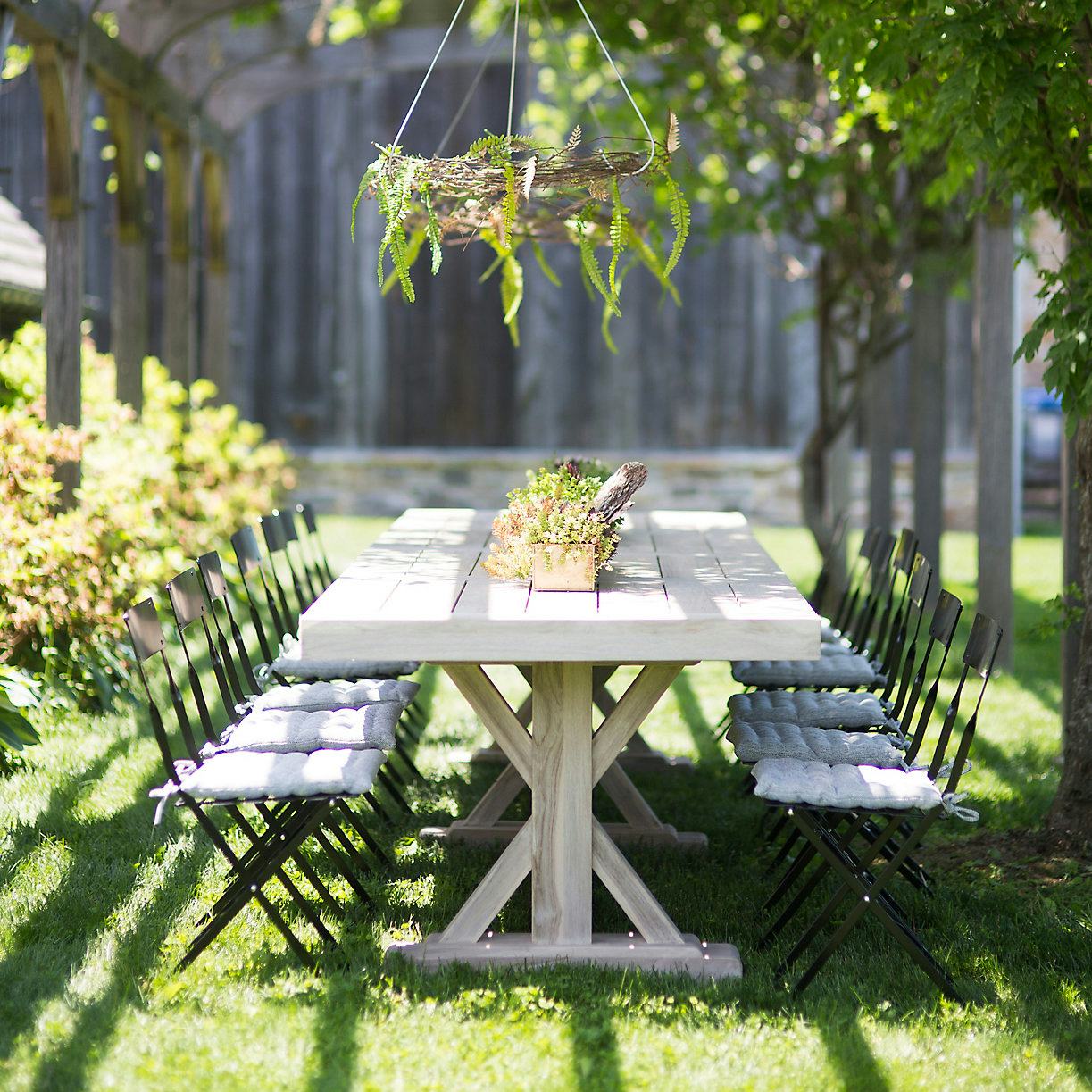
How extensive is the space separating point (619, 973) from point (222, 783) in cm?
103

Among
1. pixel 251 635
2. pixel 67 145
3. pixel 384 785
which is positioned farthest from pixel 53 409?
pixel 384 785

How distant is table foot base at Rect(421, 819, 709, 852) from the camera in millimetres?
4078

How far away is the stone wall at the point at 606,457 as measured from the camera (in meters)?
12.3

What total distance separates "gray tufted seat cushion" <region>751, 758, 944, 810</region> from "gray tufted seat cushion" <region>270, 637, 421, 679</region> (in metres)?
1.59

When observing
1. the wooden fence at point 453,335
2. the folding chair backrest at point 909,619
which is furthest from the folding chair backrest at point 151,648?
the wooden fence at point 453,335

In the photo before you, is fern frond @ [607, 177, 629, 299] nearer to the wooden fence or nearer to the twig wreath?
the twig wreath

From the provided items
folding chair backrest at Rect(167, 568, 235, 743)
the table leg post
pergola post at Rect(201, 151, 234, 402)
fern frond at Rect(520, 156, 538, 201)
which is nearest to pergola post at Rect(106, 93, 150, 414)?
pergola post at Rect(201, 151, 234, 402)

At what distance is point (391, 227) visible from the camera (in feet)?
11.2

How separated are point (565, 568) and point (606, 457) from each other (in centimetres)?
886

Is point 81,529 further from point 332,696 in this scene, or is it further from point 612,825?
point 612,825

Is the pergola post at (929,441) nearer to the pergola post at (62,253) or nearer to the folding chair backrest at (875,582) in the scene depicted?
the folding chair backrest at (875,582)

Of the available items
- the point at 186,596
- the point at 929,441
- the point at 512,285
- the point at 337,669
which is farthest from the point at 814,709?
the point at 929,441

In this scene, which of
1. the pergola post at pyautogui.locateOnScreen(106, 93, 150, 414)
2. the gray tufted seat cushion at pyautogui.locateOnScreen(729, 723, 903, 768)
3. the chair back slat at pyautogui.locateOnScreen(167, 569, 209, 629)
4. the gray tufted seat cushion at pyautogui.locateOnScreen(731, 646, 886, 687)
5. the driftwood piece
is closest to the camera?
the gray tufted seat cushion at pyautogui.locateOnScreen(729, 723, 903, 768)

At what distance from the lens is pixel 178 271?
8.37 m
